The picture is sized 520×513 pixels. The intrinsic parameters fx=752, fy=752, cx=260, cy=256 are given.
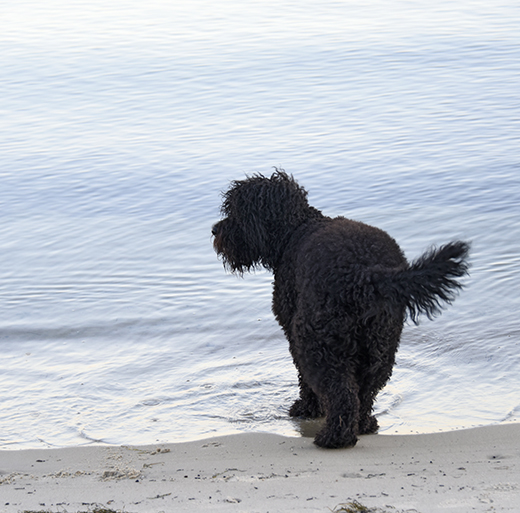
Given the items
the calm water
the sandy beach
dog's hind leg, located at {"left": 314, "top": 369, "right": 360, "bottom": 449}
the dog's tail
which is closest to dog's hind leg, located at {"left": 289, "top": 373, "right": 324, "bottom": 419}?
the calm water

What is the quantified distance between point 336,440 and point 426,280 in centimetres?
108

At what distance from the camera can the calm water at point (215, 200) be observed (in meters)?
5.27

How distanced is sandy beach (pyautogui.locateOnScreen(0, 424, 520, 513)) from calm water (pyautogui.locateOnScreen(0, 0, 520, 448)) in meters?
0.35

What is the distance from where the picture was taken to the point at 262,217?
4.91 m

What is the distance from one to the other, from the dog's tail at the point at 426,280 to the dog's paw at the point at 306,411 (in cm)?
116

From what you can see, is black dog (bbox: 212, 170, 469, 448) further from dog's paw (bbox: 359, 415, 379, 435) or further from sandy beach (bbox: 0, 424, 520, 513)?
sandy beach (bbox: 0, 424, 520, 513)

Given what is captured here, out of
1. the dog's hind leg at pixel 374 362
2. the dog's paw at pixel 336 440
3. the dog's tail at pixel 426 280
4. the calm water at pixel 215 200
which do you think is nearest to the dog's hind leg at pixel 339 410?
the dog's paw at pixel 336 440

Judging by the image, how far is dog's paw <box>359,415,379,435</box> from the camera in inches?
178

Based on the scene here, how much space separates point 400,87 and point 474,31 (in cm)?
685

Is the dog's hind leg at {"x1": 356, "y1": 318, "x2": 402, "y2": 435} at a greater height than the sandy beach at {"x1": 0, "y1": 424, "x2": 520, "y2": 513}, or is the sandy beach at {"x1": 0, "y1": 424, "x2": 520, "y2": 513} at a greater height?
the dog's hind leg at {"x1": 356, "y1": 318, "x2": 402, "y2": 435}

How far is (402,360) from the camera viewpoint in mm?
5746

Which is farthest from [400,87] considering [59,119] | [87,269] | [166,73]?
[87,269]

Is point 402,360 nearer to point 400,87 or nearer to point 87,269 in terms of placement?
point 87,269

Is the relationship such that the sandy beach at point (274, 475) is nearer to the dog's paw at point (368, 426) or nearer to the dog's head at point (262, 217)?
the dog's paw at point (368, 426)
